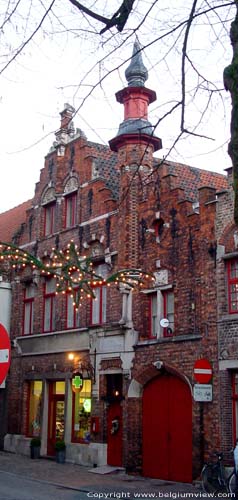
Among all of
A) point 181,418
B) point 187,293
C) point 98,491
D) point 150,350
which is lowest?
point 98,491

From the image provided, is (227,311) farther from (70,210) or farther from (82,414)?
(70,210)

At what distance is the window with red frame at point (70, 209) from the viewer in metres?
25.2

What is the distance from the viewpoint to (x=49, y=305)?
2588 centimetres

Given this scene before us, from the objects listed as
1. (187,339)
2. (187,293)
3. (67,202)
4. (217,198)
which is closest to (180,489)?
(187,339)

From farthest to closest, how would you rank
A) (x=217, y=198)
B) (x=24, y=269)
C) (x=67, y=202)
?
(x=24, y=269), (x=67, y=202), (x=217, y=198)

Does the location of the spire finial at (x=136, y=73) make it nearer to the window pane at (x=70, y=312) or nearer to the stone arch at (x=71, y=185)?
the stone arch at (x=71, y=185)

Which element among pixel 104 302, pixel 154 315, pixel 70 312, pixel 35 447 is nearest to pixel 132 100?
pixel 104 302

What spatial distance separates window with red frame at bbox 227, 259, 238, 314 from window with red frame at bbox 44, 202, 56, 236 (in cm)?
1017

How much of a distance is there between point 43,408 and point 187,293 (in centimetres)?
865

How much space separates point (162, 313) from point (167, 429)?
3.29 metres

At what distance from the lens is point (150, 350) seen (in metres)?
19.9

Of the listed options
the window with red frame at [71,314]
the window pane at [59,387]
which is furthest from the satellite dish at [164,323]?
the window pane at [59,387]

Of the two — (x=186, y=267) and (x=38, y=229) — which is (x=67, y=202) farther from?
(x=186, y=267)


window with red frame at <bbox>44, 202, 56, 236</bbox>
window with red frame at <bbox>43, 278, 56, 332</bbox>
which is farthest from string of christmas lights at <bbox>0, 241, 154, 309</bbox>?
window with red frame at <bbox>44, 202, 56, 236</bbox>
